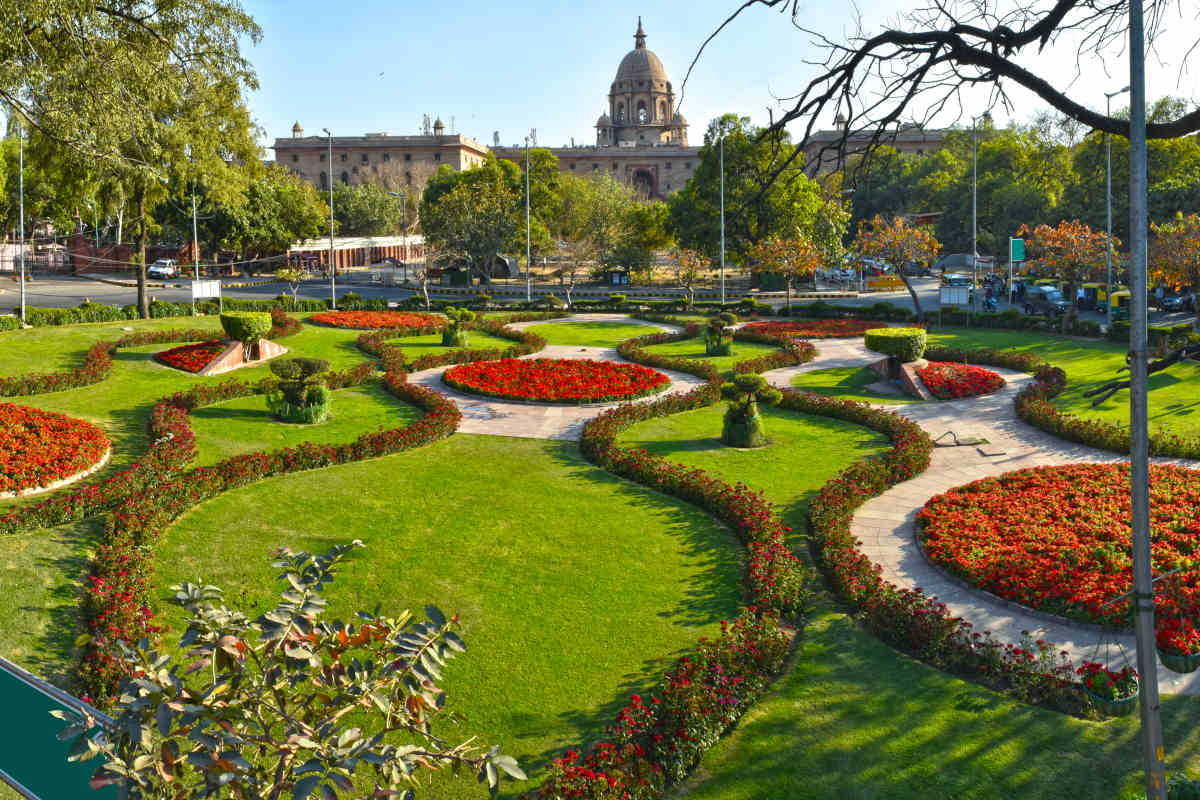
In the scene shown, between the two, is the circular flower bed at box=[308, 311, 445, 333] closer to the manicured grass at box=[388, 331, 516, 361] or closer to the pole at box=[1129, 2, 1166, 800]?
the manicured grass at box=[388, 331, 516, 361]

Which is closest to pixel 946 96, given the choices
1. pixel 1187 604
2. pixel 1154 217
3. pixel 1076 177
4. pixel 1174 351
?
pixel 1174 351

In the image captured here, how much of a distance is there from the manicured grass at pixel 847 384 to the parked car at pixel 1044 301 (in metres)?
21.6

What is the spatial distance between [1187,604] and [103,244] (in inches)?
3141

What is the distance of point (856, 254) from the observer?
1599 inches

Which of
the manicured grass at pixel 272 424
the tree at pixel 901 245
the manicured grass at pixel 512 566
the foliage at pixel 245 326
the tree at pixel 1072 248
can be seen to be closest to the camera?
the manicured grass at pixel 512 566

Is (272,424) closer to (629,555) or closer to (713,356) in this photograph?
(629,555)

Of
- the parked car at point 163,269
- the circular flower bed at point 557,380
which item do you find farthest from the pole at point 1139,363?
the parked car at point 163,269

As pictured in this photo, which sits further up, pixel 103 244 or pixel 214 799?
pixel 103 244

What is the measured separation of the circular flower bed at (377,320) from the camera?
3488 cm

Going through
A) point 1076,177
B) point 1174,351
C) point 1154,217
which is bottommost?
point 1174,351

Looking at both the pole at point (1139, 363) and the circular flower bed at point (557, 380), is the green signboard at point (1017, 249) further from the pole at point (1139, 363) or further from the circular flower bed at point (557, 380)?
the pole at point (1139, 363)

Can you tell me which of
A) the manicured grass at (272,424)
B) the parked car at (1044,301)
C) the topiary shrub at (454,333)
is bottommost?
the manicured grass at (272,424)

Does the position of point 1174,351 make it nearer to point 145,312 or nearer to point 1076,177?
point 145,312

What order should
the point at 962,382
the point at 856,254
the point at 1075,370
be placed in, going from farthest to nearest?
the point at 856,254, the point at 1075,370, the point at 962,382
